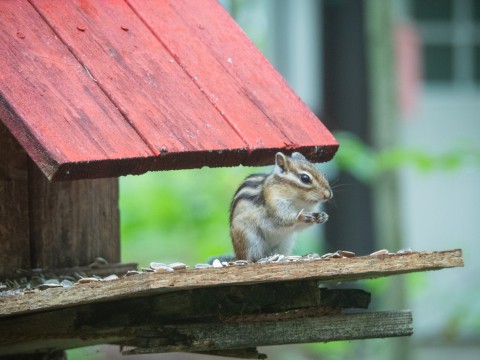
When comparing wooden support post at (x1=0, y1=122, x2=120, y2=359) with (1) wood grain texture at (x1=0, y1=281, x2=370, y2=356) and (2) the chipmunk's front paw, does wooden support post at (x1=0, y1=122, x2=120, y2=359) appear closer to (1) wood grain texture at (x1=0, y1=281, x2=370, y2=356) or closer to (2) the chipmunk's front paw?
(1) wood grain texture at (x1=0, y1=281, x2=370, y2=356)

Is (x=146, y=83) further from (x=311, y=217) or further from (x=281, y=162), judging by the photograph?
(x=311, y=217)

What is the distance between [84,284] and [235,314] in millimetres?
526

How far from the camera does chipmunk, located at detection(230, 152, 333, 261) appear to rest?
429cm

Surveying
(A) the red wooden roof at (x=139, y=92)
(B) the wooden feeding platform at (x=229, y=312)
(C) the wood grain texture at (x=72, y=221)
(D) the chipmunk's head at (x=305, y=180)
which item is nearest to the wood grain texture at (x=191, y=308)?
(B) the wooden feeding platform at (x=229, y=312)

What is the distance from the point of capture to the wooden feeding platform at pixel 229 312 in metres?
3.38

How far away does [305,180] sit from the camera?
4590 mm

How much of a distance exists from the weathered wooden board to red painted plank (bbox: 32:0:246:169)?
0.44 m

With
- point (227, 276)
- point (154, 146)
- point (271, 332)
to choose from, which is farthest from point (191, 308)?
point (154, 146)

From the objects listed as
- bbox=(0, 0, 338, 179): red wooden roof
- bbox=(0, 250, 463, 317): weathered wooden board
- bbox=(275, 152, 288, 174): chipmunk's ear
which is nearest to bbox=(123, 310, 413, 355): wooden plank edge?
bbox=(0, 250, 463, 317): weathered wooden board

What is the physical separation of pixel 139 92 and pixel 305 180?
1.03 m

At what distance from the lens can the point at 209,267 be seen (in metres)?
3.31

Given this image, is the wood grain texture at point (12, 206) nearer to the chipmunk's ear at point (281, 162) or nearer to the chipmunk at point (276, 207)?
the chipmunk at point (276, 207)

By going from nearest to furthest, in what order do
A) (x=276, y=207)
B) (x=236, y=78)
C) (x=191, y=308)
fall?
(x=191, y=308)
(x=236, y=78)
(x=276, y=207)

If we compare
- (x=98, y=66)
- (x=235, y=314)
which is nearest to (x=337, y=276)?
(x=235, y=314)
